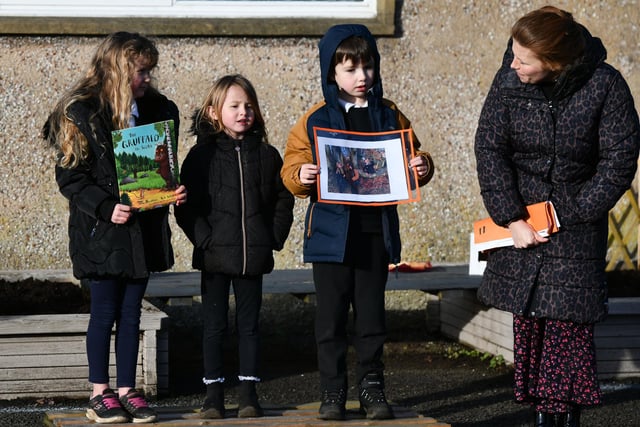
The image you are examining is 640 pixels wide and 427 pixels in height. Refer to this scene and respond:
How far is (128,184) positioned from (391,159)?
114 centimetres

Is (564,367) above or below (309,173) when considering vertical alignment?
below

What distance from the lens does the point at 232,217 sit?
17.4 feet

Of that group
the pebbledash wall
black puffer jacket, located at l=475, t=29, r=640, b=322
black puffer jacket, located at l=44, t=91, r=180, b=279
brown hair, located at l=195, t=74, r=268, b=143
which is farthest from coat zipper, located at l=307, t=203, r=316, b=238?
the pebbledash wall

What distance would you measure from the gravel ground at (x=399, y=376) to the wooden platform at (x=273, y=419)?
550 millimetres

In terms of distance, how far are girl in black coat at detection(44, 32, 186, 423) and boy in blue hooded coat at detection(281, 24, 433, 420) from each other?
609 millimetres

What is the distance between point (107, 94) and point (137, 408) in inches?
53.9

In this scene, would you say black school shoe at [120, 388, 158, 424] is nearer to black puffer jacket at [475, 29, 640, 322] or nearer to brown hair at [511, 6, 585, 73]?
black puffer jacket at [475, 29, 640, 322]

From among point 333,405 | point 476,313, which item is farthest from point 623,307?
point 333,405

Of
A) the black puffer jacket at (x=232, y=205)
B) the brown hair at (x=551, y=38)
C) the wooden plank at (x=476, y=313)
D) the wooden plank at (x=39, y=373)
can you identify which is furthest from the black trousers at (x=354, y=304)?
the wooden plank at (x=476, y=313)

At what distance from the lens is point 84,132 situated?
507 cm

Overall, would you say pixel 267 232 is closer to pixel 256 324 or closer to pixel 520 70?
pixel 256 324

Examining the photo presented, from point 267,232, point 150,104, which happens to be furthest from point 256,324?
point 150,104

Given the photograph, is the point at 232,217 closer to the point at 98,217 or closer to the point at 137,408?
the point at 98,217

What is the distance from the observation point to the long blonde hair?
5.09 metres
